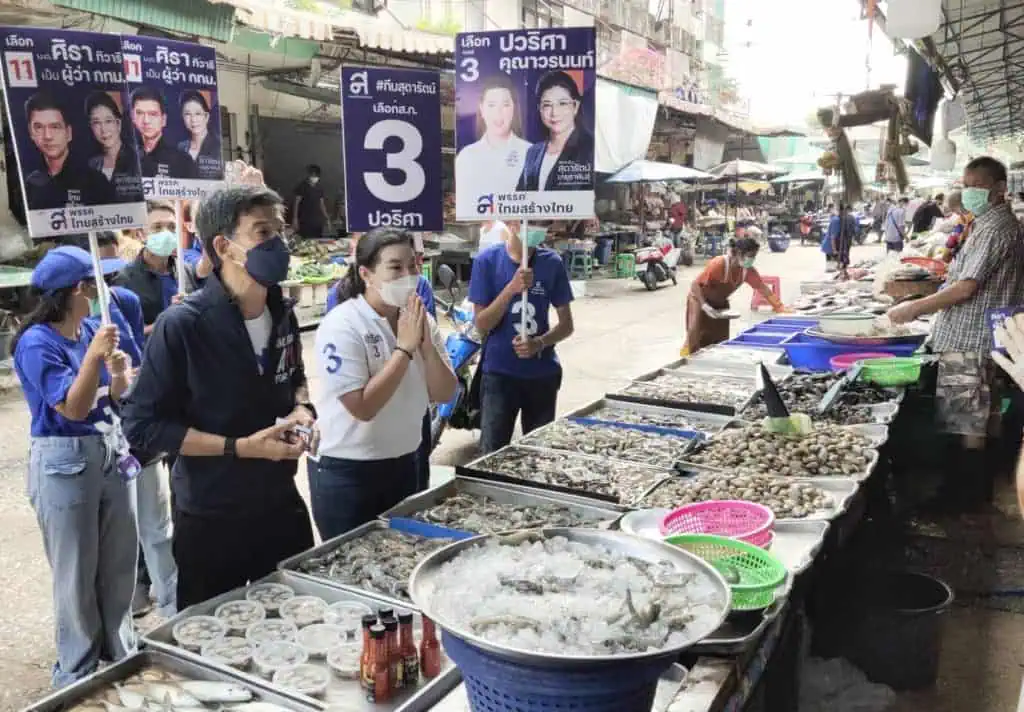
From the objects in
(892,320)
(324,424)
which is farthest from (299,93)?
(324,424)

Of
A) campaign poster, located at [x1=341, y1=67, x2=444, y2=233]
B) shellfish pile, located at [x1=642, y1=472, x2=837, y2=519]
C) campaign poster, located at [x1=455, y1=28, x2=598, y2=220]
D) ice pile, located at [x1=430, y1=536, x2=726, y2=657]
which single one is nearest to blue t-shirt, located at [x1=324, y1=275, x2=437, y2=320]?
campaign poster, located at [x1=341, y1=67, x2=444, y2=233]

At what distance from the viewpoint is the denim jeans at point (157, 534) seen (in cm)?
421

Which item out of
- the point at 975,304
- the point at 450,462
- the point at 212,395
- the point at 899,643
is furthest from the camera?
A: the point at 450,462

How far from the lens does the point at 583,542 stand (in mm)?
2113

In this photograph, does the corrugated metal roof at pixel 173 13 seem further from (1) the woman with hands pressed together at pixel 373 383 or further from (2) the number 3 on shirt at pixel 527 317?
(1) the woman with hands pressed together at pixel 373 383

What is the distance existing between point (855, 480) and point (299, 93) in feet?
41.4

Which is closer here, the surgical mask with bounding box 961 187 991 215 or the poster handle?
the poster handle

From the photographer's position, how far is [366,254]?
10.4 ft

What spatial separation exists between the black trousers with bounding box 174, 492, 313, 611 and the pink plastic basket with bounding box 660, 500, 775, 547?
53.7 inches

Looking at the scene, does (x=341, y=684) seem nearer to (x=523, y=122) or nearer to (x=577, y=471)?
(x=577, y=471)

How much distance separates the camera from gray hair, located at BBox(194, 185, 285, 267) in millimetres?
2643

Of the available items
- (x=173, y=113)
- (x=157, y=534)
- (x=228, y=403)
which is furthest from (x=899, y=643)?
(x=173, y=113)

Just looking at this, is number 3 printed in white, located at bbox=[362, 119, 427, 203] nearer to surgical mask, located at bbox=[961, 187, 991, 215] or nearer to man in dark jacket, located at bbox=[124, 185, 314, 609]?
man in dark jacket, located at bbox=[124, 185, 314, 609]

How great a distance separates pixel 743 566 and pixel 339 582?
127 cm
